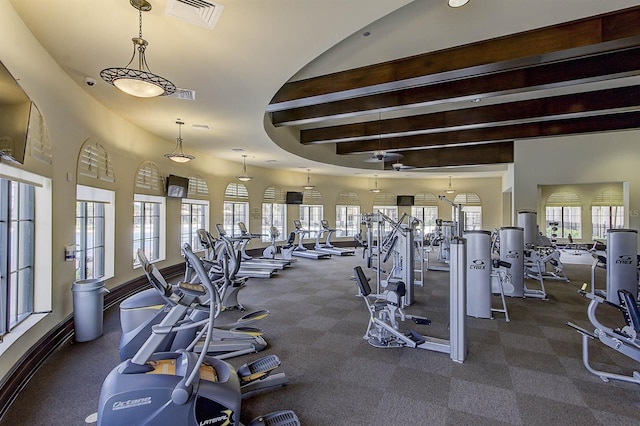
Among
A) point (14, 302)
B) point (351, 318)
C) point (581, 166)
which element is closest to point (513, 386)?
point (351, 318)

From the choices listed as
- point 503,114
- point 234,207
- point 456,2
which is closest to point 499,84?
point 503,114

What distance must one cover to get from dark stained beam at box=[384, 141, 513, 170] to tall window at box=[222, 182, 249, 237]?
570cm

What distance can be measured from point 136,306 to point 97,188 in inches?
102

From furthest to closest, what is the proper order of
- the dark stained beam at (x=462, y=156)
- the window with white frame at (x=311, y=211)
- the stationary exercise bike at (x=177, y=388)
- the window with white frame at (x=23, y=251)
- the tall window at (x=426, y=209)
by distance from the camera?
the tall window at (x=426, y=209) < the window with white frame at (x=311, y=211) < the dark stained beam at (x=462, y=156) < the window with white frame at (x=23, y=251) < the stationary exercise bike at (x=177, y=388)

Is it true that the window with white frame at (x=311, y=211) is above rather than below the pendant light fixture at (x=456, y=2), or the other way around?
below

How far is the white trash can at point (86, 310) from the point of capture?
3.96 metres

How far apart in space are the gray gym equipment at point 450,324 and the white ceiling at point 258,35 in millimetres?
2371

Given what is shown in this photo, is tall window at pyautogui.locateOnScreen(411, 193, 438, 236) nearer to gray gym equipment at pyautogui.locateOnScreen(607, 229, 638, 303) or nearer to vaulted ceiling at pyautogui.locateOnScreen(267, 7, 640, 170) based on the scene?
vaulted ceiling at pyautogui.locateOnScreen(267, 7, 640, 170)

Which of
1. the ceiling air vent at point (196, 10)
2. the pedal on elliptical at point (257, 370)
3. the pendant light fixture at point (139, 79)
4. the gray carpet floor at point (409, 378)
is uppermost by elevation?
the ceiling air vent at point (196, 10)

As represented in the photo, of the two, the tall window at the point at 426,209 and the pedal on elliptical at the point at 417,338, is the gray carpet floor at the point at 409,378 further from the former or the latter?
the tall window at the point at 426,209

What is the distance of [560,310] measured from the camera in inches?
207

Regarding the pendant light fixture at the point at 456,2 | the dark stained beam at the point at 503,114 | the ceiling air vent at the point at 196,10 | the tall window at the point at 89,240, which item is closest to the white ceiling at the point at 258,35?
the ceiling air vent at the point at 196,10

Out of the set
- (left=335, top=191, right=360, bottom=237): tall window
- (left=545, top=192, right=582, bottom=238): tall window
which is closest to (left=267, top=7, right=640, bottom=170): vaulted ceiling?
(left=335, top=191, right=360, bottom=237): tall window

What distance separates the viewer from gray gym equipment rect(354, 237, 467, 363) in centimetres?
345
